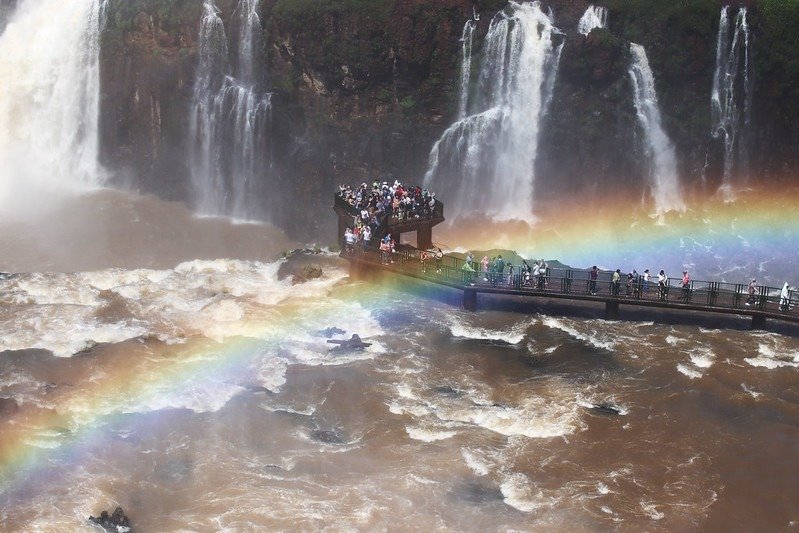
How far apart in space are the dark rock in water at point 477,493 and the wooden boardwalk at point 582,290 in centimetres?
1223

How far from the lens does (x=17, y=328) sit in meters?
30.0

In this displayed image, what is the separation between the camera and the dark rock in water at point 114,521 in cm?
1939

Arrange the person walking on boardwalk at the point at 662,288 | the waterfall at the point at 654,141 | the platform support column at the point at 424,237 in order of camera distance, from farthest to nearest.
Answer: the waterfall at the point at 654,141 < the platform support column at the point at 424,237 < the person walking on boardwalk at the point at 662,288

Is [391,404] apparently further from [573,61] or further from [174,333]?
[573,61]

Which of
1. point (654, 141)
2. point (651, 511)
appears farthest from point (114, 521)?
point (654, 141)

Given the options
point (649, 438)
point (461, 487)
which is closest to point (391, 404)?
point (461, 487)

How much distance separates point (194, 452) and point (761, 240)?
30.4 meters

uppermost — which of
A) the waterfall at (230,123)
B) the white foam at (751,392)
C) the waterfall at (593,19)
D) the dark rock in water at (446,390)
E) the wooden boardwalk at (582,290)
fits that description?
the waterfall at (593,19)

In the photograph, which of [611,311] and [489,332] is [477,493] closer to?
[489,332]

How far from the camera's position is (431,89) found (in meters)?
46.0

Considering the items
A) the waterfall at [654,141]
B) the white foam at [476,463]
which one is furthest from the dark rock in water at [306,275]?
the waterfall at [654,141]

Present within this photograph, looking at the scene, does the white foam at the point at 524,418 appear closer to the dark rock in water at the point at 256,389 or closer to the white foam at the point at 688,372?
the white foam at the point at 688,372

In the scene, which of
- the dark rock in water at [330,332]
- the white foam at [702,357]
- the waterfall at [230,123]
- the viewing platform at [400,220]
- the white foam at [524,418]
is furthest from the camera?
the waterfall at [230,123]

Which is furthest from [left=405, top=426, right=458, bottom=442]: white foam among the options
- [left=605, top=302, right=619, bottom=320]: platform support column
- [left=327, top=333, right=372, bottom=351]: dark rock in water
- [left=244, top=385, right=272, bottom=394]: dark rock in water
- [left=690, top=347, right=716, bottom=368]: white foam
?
[left=605, top=302, right=619, bottom=320]: platform support column
